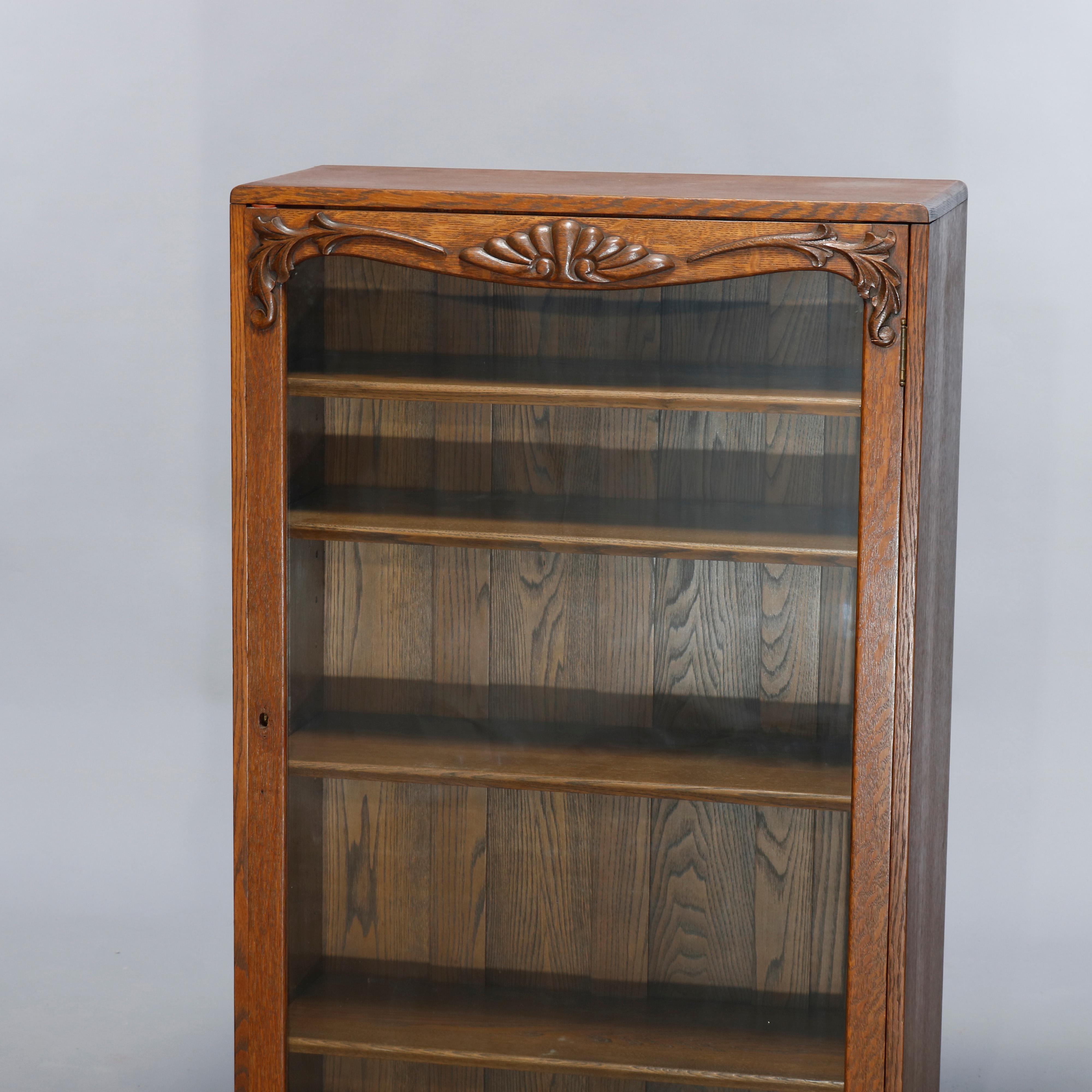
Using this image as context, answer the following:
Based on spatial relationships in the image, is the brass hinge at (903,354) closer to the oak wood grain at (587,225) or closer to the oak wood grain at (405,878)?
the oak wood grain at (587,225)

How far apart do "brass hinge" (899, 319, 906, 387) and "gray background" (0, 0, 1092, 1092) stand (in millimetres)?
737

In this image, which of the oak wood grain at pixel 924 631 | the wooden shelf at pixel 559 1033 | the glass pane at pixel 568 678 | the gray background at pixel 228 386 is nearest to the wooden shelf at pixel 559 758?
the glass pane at pixel 568 678

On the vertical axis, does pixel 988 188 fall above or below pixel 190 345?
above

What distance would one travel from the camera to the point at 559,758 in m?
1.67

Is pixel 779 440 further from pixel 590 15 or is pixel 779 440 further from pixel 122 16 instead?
pixel 122 16

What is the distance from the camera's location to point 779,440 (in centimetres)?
155

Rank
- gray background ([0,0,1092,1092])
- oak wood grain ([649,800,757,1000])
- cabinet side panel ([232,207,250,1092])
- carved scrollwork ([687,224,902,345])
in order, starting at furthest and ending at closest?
gray background ([0,0,1092,1092]), oak wood grain ([649,800,757,1000]), cabinet side panel ([232,207,250,1092]), carved scrollwork ([687,224,902,345])

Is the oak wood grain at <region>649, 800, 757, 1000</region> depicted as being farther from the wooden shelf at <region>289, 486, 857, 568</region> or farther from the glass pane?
the wooden shelf at <region>289, 486, 857, 568</region>

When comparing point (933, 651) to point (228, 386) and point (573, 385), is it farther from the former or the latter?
point (228, 386)

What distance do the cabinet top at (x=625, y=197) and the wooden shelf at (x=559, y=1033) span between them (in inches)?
33.5

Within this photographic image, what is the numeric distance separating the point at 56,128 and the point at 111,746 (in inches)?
39.3

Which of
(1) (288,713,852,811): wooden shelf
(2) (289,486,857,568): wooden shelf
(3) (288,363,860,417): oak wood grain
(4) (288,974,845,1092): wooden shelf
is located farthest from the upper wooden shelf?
(4) (288,974,845,1092): wooden shelf

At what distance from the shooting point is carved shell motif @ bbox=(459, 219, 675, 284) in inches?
→ 59.7

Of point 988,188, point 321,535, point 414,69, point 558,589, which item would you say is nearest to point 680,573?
point 558,589
